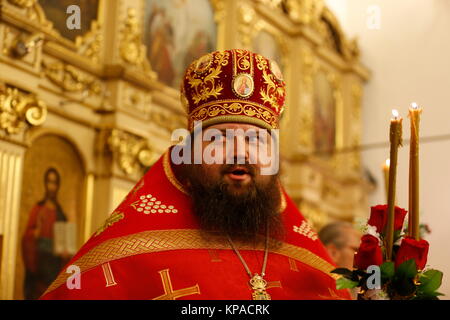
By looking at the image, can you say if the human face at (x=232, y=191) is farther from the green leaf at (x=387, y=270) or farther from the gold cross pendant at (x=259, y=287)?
the green leaf at (x=387, y=270)

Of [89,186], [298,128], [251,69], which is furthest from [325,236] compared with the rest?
[298,128]

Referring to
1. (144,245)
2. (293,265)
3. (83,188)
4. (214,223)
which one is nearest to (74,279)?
(144,245)

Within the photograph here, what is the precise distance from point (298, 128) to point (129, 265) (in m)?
8.72

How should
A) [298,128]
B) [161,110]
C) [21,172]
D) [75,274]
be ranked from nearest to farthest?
[75,274]
[21,172]
[161,110]
[298,128]

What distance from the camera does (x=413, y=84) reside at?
1022 centimetres

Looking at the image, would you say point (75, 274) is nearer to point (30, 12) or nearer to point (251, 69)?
point (251, 69)


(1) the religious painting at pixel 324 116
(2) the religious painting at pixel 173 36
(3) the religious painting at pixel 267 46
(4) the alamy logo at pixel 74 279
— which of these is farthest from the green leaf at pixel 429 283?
(1) the religious painting at pixel 324 116

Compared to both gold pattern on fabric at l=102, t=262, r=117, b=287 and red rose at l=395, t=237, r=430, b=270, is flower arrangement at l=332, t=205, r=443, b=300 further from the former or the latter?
gold pattern on fabric at l=102, t=262, r=117, b=287

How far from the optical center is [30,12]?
720 cm

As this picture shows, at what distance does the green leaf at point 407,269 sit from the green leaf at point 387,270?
1.0 inches

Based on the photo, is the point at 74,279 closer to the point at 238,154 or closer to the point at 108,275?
the point at 108,275

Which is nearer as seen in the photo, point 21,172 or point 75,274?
point 75,274

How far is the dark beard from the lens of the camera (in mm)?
3701
